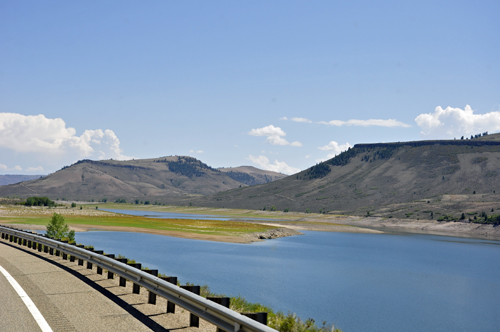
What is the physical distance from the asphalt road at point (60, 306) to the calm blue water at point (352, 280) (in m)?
12.4

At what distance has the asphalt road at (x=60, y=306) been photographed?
356 inches

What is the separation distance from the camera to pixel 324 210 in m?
183

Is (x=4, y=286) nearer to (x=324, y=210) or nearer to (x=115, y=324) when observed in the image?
(x=115, y=324)

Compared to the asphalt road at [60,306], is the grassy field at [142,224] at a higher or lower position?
lower

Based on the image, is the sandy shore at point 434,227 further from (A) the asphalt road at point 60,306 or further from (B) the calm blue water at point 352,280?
(A) the asphalt road at point 60,306

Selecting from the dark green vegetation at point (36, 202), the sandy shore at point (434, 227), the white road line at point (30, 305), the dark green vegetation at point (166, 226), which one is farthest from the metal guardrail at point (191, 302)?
the dark green vegetation at point (36, 202)

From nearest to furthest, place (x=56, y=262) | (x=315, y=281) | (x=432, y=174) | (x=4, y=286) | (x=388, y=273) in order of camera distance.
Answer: (x=4, y=286)
(x=56, y=262)
(x=315, y=281)
(x=388, y=273)
(x=432, y=174)

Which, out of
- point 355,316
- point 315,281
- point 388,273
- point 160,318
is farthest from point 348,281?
point 160,318

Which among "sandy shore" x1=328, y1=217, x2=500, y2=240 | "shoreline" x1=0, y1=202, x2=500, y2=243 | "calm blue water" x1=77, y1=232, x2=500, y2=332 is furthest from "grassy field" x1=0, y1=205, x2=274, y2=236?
"sandy shore" x1=328, y1=217, x2=500, y2=240

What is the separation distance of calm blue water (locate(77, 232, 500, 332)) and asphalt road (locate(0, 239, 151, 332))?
12.4 m

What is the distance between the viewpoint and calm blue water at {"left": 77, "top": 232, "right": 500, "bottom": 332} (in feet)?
76.6

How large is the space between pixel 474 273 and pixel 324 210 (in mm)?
140755

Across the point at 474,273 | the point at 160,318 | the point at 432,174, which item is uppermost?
the point at 432,174

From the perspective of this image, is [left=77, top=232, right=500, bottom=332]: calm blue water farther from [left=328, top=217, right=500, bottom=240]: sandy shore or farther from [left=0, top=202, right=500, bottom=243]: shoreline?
[left=328, top=217, right=500, bottom=240]: sandy shore
